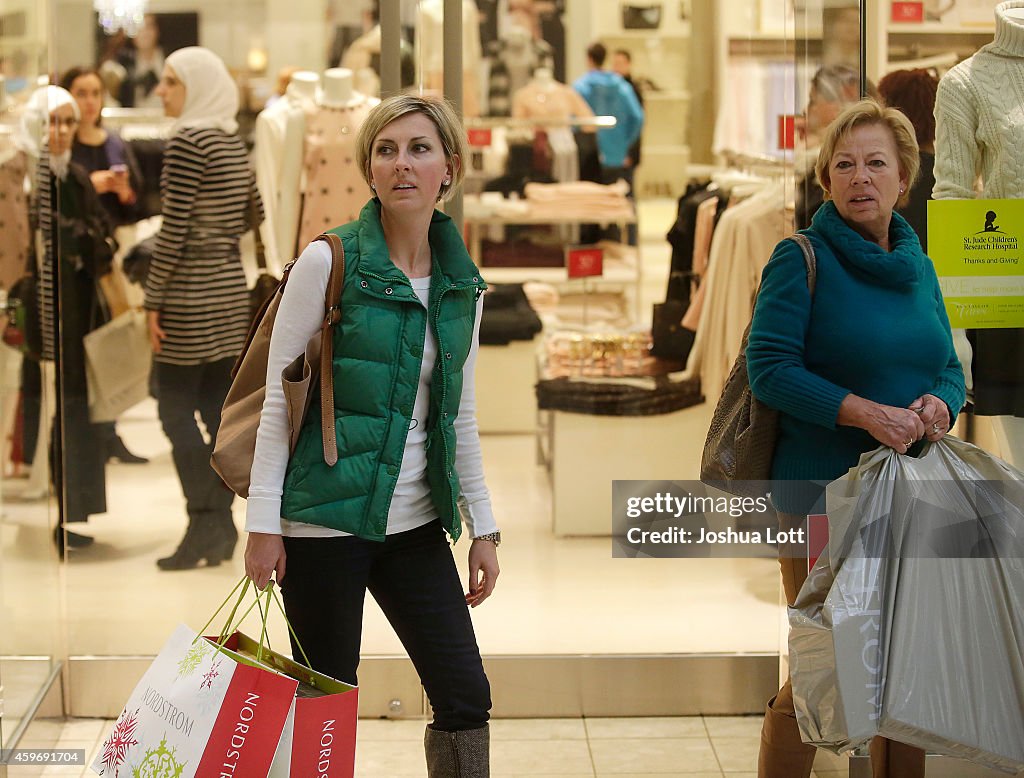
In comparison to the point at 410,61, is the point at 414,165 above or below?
below

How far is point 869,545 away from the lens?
2291 millimetres

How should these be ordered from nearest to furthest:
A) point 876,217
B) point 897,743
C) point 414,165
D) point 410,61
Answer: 1. point 414,165
2. point 876,217
3. point 897,743
4. point 410,61

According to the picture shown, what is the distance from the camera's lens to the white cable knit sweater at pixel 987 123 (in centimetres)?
260

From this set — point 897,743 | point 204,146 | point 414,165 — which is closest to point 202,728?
point 414,165

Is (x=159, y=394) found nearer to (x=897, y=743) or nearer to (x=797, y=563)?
(x=797, y=563)

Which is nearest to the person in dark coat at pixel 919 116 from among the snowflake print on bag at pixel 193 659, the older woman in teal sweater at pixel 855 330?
the older woman in teal sweater at pixel 855 330

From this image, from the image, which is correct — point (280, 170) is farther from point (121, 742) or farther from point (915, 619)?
point (915, 619)

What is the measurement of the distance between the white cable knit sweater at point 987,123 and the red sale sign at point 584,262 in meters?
0.96

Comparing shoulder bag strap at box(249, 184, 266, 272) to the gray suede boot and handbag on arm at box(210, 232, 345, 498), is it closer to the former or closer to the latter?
handbag on arm at box(210, 232, 345, 498)

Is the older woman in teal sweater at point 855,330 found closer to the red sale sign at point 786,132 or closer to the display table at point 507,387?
the red sale sign at point 786,132

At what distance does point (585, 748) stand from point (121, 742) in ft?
4.80

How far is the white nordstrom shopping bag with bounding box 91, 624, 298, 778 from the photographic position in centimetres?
201

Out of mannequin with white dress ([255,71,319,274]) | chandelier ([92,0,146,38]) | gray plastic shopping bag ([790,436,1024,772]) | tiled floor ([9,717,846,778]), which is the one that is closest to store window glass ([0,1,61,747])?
chandelier ([92,0,146,38])

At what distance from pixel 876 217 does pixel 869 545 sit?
0.57 m
